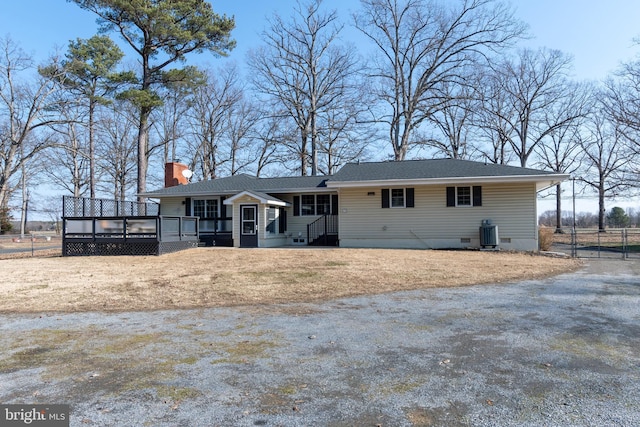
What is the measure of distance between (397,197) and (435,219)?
1793mm

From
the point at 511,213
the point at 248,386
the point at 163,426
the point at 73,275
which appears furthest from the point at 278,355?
the point at 511,213

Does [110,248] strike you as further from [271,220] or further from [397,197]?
[397,197]

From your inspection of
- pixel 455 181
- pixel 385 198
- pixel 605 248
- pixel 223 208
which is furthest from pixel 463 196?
pixel 223 208

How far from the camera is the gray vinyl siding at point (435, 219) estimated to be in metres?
15.8

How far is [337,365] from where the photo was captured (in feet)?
12.4

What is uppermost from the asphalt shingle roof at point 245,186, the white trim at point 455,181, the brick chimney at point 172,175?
the brick chimney at point 172,175

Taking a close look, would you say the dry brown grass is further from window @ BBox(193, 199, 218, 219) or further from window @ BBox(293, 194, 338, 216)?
window @ BBox(193, 199, 218, 219)

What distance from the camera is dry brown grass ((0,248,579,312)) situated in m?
7.10

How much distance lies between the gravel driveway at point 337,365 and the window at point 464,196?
400 inches

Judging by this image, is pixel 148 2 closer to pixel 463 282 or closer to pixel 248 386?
pixel 463 282

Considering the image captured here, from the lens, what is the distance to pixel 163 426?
2674mm

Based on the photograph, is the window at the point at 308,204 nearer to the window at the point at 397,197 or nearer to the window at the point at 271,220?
the window at the point at 271,220

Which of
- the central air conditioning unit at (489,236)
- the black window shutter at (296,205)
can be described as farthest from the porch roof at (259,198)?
the central air conditioning unit at (489,236)

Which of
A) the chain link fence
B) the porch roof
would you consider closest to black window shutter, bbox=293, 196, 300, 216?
the porch roof
